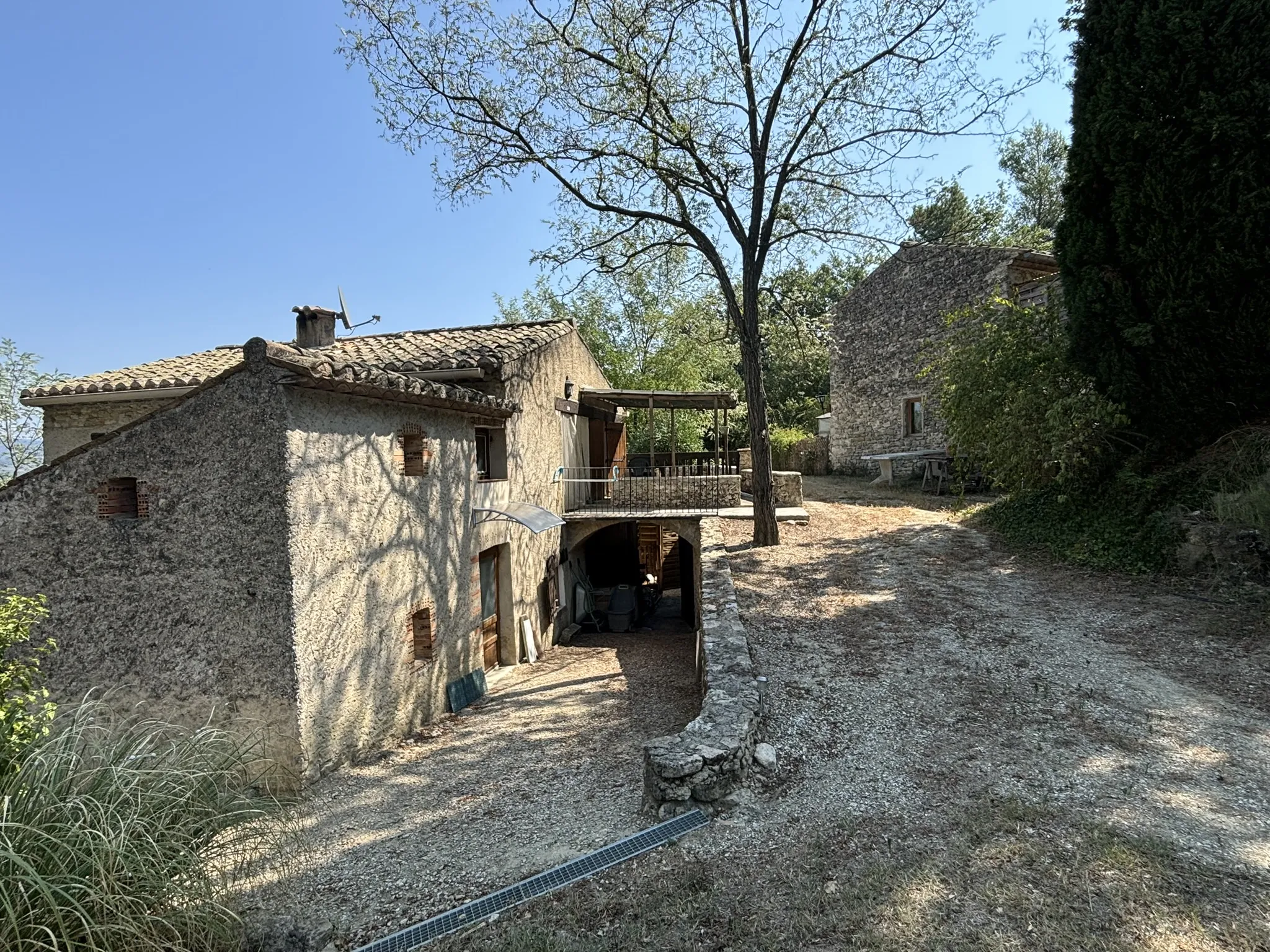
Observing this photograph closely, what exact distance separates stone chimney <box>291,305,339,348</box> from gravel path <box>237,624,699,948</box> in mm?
7449

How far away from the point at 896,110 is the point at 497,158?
6.87 meters

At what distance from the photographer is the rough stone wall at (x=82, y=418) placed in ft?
34.1

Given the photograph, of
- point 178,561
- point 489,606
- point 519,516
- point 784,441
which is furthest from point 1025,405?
point 784,441

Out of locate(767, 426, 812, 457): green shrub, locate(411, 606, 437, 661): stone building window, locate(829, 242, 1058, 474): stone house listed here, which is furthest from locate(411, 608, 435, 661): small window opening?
locate(767, 426, 812, 457): green shrub

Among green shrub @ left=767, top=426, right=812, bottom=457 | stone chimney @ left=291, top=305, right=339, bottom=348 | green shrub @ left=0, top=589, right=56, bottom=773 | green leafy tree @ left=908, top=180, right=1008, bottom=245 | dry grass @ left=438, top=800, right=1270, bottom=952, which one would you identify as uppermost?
green leafy tree @ left=908, top=180, right=1008, bottom=245

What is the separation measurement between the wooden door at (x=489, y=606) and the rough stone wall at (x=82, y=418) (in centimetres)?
624

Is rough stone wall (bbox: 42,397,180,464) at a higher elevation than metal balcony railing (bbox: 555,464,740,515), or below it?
higher

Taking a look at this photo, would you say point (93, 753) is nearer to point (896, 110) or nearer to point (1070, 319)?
point (1070, 319)

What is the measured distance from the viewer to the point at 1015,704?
480 cm

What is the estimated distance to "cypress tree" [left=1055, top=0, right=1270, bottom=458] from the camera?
6.59 metres

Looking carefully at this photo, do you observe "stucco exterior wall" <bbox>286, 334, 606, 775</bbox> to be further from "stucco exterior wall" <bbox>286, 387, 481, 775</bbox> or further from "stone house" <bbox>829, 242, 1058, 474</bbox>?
"stone house" <bbox>829, 242, 1058, 474</bbox>

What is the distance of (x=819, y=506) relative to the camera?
14.7 metres

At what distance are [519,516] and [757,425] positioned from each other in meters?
4.43

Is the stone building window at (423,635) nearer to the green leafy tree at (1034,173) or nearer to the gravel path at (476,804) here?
the gravel path at (476,804)
